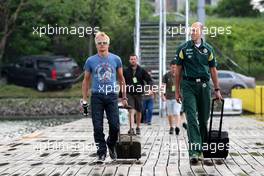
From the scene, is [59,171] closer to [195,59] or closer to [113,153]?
[113,153]

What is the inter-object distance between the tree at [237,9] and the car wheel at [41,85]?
20.7 m

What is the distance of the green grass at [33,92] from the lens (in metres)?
34.2

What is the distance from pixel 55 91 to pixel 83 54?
3799mm

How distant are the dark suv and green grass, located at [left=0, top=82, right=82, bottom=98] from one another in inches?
12.7

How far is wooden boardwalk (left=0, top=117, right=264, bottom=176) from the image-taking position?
931cm

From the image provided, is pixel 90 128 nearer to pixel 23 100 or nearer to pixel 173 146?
pixel 173 146

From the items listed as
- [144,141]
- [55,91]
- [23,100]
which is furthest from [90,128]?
[55,91]

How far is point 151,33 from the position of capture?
26328mm

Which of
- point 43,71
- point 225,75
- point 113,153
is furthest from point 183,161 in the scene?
point 43,71

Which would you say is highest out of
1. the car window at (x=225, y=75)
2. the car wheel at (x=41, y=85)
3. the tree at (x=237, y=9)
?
the tree at (x=237, y=9)

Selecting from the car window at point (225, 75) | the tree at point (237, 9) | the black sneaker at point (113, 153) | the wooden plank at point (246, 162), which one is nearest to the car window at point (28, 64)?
the car window at point (225, 75)

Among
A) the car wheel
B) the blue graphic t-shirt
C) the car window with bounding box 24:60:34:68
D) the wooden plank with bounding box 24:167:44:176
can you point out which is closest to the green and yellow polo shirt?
the blue graphic t-shirt

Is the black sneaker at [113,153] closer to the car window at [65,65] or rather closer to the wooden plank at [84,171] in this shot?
the wooden plank at [84,171]

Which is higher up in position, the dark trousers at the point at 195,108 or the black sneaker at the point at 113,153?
the dark trousers at the point at 195,108
